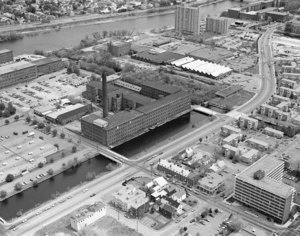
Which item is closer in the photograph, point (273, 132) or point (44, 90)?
point (273, 132)

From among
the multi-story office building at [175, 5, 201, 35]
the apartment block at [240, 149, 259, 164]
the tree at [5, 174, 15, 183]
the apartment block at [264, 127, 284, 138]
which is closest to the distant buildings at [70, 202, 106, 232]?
the tree at [5, 174, 15, 183]

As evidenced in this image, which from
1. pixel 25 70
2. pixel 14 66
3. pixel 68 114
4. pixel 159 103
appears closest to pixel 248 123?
pixel 159 103

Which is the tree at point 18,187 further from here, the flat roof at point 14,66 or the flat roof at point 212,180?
the flat roof at point 14,66

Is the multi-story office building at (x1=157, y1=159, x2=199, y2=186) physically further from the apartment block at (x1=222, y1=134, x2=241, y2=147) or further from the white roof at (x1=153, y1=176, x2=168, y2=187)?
the apartment block at (x1=222, y1=134, x2=241, y2=147)

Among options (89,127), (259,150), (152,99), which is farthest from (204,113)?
(89,127)

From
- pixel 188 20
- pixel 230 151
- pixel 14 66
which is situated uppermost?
pixel 188 20

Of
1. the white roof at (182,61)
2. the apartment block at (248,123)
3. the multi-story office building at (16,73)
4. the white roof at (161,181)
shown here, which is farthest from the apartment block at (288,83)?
the multi-story office building at (16,73)

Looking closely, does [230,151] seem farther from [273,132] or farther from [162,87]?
[162,87]
